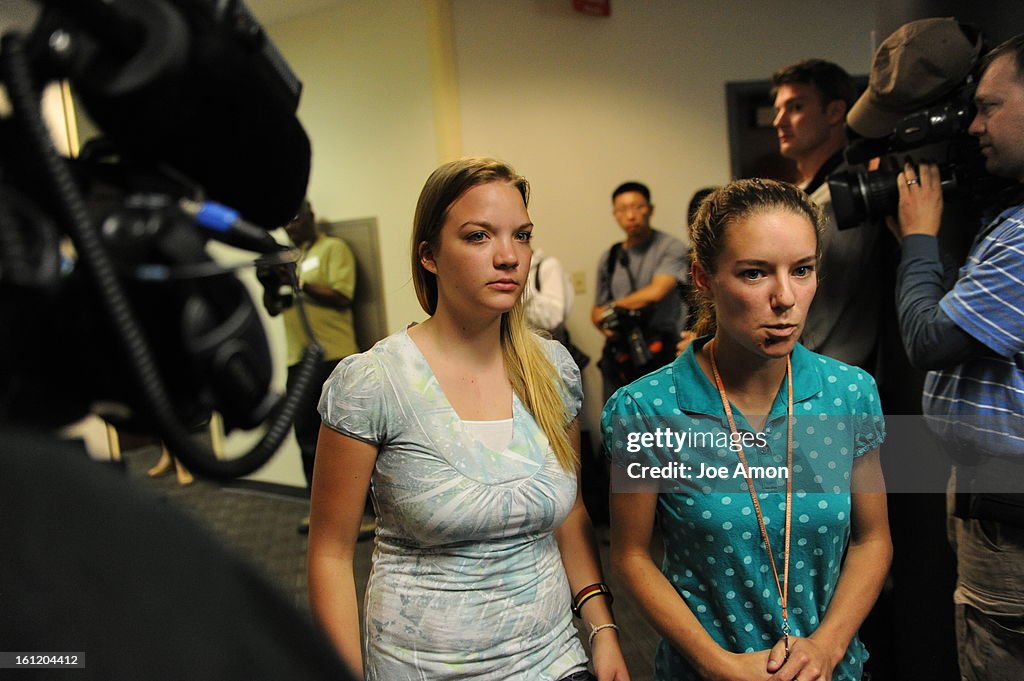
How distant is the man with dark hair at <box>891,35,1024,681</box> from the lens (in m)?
1.13

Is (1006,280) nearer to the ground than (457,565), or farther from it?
farther from it

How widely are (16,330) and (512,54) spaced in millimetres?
1099

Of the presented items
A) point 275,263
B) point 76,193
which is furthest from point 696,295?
point 76,193

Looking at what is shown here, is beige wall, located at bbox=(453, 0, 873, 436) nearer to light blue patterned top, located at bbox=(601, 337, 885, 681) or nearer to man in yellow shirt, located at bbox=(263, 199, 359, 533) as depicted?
light blue patterned top, located at bbox=(601, 337, 885, 681)

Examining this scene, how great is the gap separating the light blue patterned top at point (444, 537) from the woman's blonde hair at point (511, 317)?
65mm

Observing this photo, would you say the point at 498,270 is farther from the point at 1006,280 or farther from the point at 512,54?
the point at 1006,280

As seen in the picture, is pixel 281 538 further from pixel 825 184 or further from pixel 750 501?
pixel 825 184

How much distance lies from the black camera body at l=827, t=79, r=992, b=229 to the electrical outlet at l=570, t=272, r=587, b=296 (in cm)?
46

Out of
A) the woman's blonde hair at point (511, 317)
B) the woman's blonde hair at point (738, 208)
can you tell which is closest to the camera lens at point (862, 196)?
the woman's blonde hair at point (738, 208)

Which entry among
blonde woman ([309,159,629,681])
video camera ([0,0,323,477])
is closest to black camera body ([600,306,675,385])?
blonde woman ([309,159,629,681])

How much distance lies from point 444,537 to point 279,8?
723 millimetres

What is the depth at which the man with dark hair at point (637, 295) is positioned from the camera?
1346 mm

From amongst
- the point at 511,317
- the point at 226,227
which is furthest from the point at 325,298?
Answer: the point at 226,227

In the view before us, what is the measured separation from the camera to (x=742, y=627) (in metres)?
1.02
